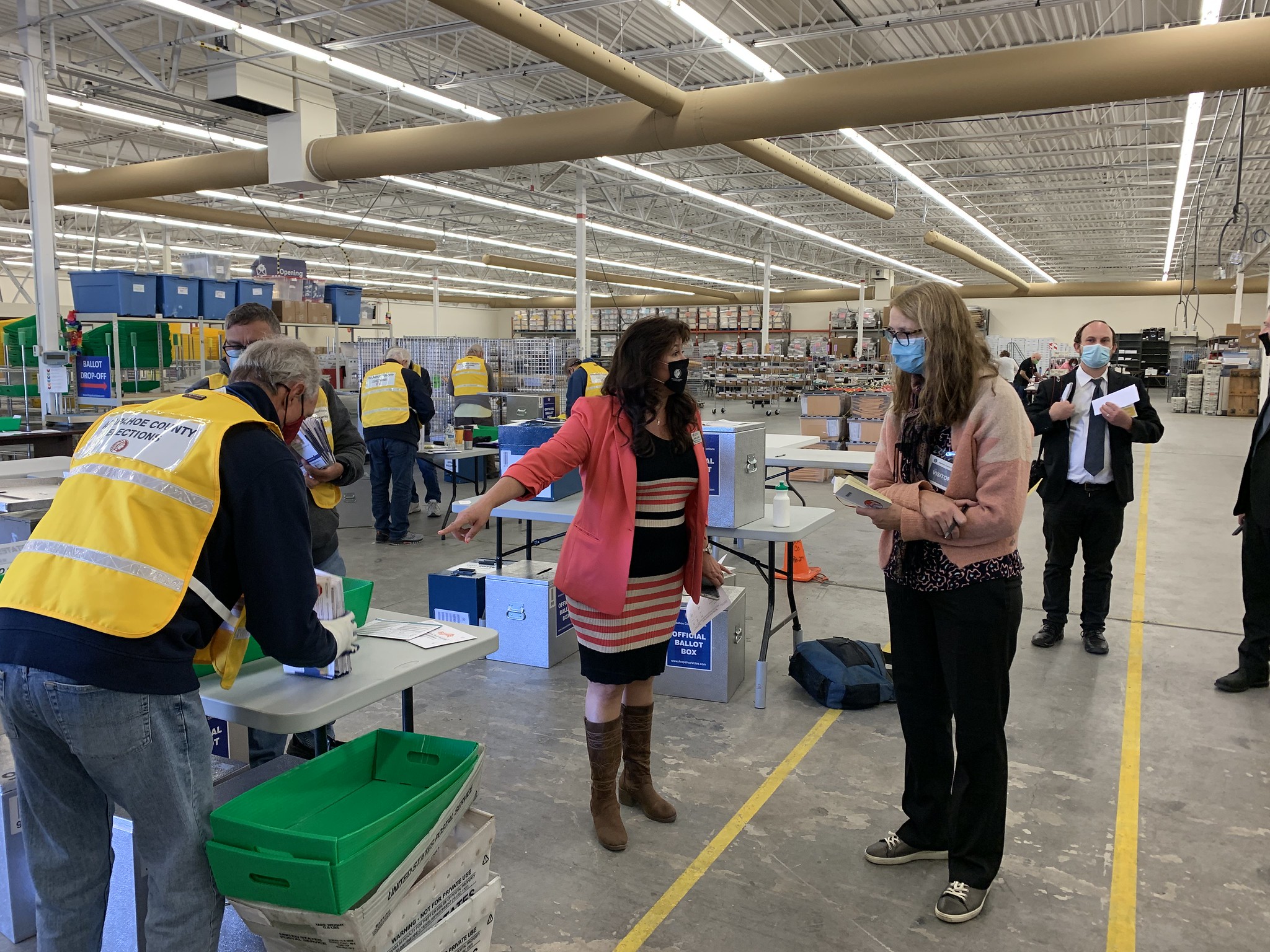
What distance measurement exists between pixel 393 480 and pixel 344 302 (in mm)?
3257

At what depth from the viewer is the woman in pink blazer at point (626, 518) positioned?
2.60 metres

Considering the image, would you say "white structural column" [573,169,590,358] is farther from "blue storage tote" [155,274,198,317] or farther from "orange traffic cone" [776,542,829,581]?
"orange traffic cone" [776,542,829,581]

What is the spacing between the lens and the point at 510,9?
560 centimetres

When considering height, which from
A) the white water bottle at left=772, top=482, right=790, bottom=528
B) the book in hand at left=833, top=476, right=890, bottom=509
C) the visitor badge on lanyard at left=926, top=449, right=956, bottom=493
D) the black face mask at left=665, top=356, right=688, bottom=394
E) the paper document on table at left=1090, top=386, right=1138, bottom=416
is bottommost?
the white water bottle at left=772, top=482, right=790, bottom=528

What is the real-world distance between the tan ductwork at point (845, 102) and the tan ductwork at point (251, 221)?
435cm

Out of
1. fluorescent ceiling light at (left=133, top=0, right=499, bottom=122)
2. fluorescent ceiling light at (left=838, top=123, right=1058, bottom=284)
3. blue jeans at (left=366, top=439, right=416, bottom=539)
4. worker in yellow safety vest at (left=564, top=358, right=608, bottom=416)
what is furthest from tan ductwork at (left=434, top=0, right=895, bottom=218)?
blue jeans at (left=366, top=439, right=416, bottom=539)

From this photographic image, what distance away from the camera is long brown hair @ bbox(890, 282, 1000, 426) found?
7.52 feet

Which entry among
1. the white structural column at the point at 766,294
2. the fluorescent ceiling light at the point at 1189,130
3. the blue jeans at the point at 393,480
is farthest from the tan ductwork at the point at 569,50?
the white structural column at the point at 766,294

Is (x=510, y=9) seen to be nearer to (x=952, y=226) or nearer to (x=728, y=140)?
(x=728, y=140)

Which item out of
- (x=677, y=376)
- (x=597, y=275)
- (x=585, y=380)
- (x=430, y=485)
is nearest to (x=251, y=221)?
(x=430, y=485)

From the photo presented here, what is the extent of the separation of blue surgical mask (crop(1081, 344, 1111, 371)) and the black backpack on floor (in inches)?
69.8

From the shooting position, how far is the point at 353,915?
1.60 meters

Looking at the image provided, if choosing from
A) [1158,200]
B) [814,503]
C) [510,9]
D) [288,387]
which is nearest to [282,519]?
[288,387]

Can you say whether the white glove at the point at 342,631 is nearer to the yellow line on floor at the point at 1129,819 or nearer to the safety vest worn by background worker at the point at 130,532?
the safety vest worn by background worker at the point at 130,532
